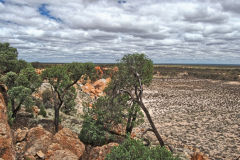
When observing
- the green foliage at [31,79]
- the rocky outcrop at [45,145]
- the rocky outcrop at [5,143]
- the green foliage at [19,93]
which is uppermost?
the green foliage at [31,79]

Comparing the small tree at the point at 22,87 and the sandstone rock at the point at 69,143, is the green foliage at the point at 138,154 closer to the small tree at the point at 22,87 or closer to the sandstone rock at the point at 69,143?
the sandstone rock at the point at 69,143

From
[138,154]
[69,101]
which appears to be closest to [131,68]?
[138,154]

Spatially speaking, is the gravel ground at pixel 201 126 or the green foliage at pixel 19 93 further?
the gravel ground at pixel 201 126

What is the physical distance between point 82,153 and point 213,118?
2253 centimetres

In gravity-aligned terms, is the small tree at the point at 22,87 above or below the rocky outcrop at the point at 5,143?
above

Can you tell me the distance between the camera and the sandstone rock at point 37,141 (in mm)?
12653

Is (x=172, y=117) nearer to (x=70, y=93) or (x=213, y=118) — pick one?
(x=213, y=118)

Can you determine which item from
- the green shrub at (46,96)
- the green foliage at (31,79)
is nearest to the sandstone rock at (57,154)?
the green foliage at (31,79)

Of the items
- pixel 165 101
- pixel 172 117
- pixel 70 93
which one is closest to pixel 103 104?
pixel 70 93

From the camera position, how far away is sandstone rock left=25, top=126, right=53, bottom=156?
1265 cm

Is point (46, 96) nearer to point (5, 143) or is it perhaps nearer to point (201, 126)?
point (5, 143)

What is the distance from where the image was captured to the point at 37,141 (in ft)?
43.7

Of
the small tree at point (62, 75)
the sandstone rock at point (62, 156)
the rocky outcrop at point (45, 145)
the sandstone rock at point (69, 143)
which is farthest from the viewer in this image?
the small tree at point (62, 75)

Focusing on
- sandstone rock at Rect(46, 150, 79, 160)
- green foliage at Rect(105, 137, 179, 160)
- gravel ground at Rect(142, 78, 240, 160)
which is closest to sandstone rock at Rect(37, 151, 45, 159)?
sandstone rock at Rect(46, 150, 79, 160)
